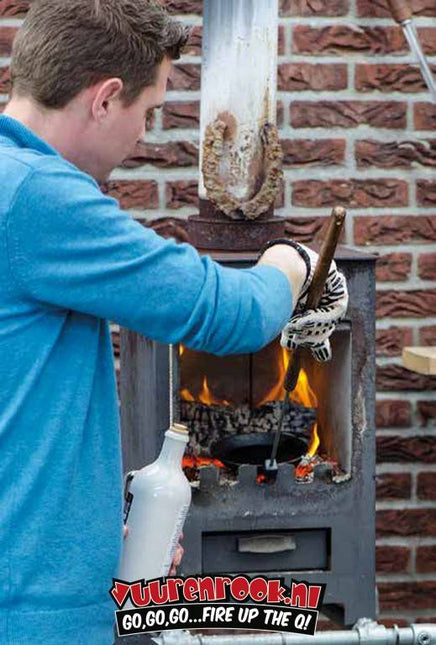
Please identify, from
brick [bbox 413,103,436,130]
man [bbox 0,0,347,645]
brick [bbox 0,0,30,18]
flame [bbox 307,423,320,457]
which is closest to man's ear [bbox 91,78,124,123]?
man [bbox 0,0,347,645]

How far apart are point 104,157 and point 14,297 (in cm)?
23

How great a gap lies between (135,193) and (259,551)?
2.99 feet

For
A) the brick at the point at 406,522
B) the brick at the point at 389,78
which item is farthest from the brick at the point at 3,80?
the brick at the point at 406,522

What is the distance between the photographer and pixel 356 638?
7.10ft

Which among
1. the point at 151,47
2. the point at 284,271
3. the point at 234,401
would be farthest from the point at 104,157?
the point at 234,401

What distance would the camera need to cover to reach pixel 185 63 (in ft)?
10.1

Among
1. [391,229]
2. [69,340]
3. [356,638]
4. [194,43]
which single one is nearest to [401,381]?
[391,229]

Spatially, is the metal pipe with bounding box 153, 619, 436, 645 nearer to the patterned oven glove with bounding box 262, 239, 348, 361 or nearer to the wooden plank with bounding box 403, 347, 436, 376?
the patterned oven glove with bounding box 262, 239, 348, 361

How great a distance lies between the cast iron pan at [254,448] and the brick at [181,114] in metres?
0.78

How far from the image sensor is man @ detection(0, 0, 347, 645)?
1573mm

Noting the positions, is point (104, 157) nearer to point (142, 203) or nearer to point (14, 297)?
point (14, 297)

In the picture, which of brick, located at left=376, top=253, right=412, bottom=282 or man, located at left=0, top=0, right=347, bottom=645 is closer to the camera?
man, located at left=0, top=0, right=347, bottom=645

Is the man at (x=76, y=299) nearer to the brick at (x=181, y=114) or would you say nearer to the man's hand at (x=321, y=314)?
the man's hand at (x=321, y=314)

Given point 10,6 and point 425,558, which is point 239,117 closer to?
point 10,6
